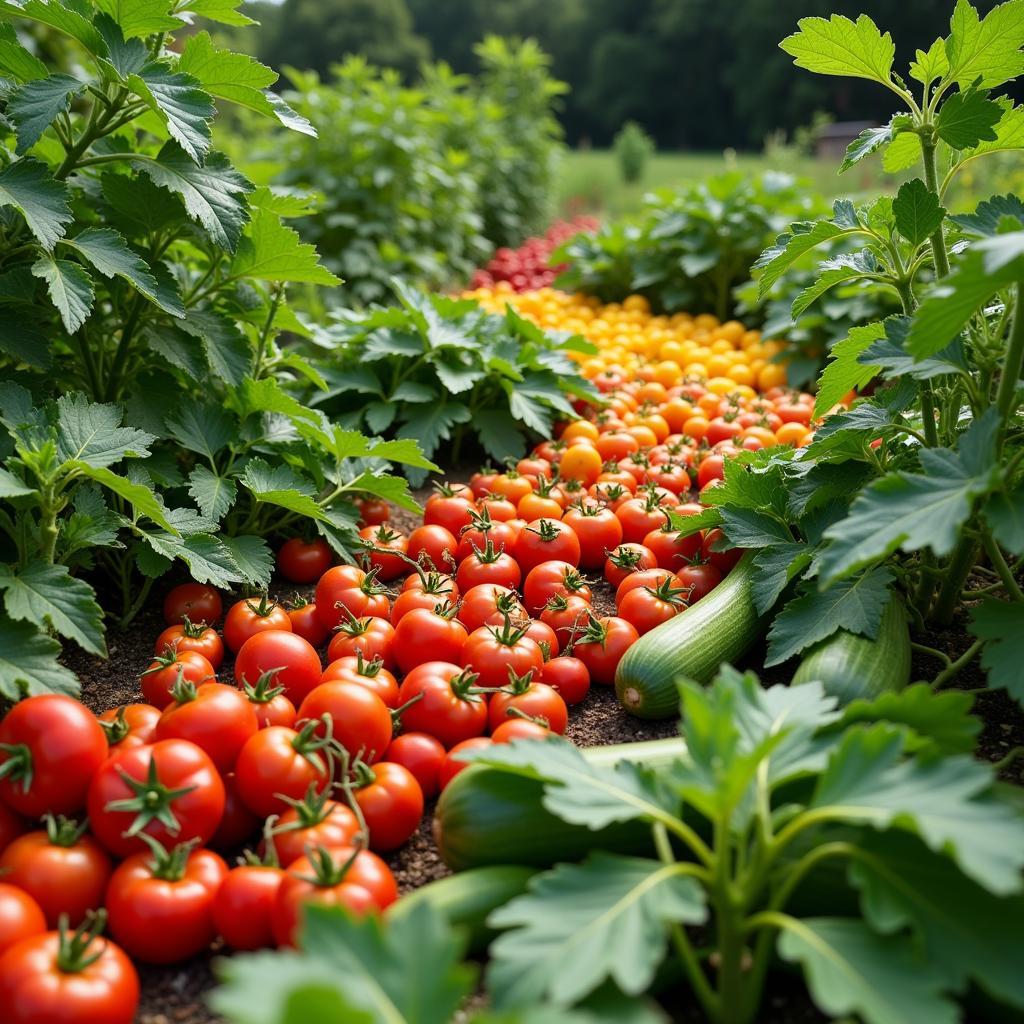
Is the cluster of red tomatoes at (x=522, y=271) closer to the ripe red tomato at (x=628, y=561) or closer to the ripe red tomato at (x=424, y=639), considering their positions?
the ripe red tomato at (x=628, y=561)

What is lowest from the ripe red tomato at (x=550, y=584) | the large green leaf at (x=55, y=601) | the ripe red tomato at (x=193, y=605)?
the ripe red tomato at (x=193, y=605)

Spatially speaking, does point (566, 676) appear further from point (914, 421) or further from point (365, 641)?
point (914, 421)

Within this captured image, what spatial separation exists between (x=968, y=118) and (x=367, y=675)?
7.20ft

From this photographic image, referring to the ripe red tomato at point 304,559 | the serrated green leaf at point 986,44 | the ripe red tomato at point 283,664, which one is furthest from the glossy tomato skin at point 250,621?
the serrated green leaf at point 986,44

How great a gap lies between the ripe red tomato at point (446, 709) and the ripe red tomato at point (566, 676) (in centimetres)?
29

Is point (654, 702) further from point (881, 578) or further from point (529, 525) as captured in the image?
Answer: point (529, 525)

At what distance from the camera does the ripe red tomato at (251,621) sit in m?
2.76

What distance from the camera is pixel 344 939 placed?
130 cm

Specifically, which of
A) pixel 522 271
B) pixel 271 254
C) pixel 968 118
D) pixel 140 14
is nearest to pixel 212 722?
pixel 271 254

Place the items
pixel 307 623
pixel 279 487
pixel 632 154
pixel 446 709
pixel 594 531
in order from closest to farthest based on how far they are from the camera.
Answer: pixel 446 709 → pixel 307 623 → pixel 279 487 → pixel 594 531 → pixel 632 154

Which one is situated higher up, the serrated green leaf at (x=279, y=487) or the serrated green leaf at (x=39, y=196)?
the serrated green leaf at (x=39, y=196)

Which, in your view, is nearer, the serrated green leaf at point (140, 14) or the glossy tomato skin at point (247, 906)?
the glossy tomato skin at point (247, 906)

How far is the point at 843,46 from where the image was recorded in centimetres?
255

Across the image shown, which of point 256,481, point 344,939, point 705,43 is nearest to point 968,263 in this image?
point 344,939
